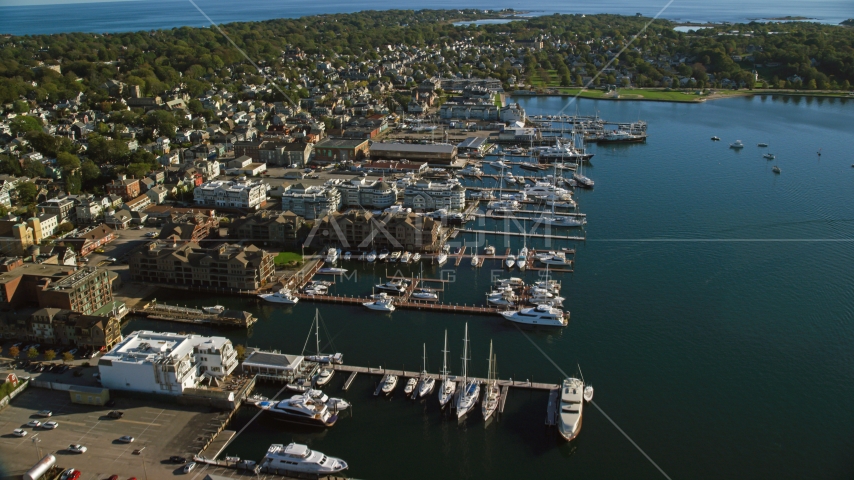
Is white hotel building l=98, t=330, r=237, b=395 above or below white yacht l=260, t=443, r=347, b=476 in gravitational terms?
above

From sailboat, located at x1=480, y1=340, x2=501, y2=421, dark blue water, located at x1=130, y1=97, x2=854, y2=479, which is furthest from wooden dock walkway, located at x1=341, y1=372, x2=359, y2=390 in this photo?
sailboat, located at x1=480, y1=340, x2=501, y2=421

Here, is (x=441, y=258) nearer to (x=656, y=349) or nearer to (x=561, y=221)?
(x=561, y=221)

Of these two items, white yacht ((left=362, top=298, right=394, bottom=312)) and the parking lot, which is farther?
white yacht ((left=362, top=298, right=394, bottom=312))

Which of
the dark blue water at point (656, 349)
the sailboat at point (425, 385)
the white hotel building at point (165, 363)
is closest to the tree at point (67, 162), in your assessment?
the dark blue water at point (656, 349)

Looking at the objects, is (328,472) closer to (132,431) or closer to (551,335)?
(132,431)

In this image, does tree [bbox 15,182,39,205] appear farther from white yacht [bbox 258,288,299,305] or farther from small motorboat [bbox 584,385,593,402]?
small motorboat [bbox 584,385,593,402]

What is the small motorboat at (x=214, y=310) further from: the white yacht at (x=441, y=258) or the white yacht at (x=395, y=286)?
the white yacht at (x=441, y=258)

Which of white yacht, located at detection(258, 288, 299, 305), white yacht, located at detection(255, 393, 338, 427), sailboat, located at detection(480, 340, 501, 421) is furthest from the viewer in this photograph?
white yacht, located at detection(258, 288, 299, 305)
